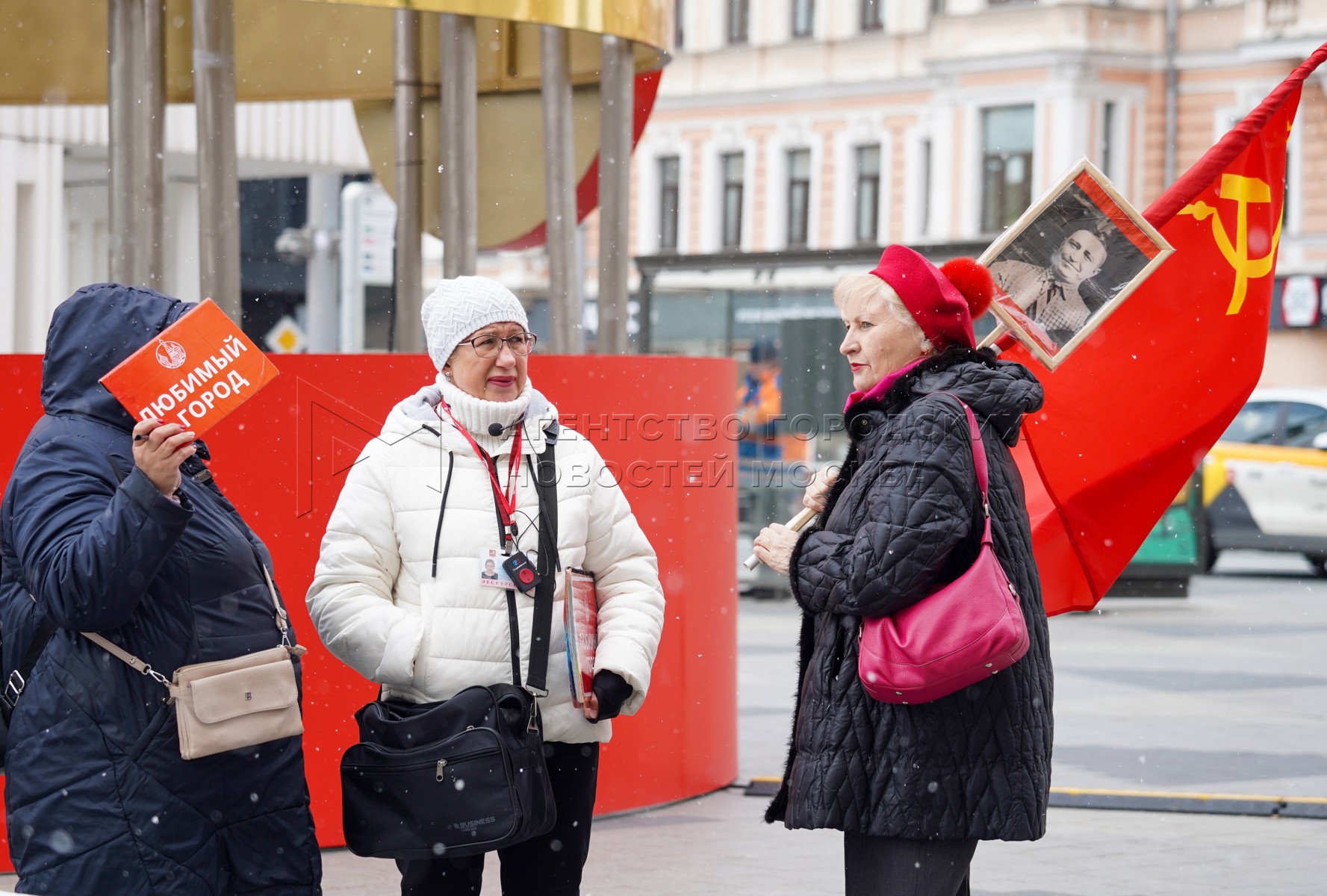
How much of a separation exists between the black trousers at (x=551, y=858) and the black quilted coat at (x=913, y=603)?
0.55 metres

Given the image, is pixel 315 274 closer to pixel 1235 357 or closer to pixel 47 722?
pixel 1235 357

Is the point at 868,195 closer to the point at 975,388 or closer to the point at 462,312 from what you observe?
the point at 462,312

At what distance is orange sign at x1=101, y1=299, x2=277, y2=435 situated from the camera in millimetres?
3381

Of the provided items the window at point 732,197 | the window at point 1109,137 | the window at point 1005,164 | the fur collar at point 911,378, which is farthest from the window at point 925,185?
the fur collar at point 911,378

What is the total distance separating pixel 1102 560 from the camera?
16.5 ft

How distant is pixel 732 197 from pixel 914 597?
120ft

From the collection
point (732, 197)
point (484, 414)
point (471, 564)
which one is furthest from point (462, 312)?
point (732, 197)

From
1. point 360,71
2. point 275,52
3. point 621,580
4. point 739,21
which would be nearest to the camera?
point 621,580

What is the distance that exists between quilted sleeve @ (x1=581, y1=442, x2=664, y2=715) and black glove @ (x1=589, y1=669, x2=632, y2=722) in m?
0.04

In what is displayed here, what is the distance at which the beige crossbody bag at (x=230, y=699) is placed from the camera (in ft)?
11.2

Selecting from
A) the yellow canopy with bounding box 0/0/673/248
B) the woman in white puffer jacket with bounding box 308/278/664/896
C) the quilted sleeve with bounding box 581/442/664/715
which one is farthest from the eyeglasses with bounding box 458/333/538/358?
the yellow canopy with bounding box 0/0/673/248

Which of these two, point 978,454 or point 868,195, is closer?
point 978,454

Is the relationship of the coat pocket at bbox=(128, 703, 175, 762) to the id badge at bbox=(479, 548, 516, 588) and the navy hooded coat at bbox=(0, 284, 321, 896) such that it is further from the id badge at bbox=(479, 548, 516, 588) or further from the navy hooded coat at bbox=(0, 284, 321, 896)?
the id badge at bbox=(479, 548, 516, 588)

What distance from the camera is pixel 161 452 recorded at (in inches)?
131
